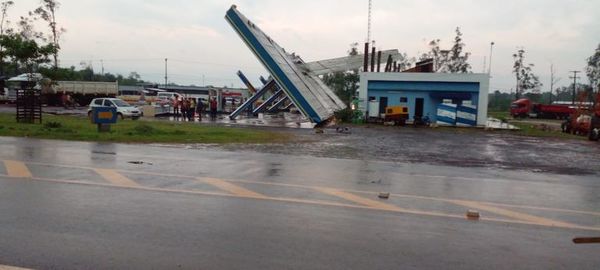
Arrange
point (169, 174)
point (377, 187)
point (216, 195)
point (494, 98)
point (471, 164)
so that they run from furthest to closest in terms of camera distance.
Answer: point (494, 98) → point (471, 164) → point (169, 174) → point (377, 187) → point (216, 195)

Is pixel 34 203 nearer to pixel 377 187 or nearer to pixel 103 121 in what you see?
pixel 377 187

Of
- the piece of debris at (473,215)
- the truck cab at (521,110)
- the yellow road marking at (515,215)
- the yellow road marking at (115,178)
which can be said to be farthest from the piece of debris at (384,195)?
the truck cab at (521,110)

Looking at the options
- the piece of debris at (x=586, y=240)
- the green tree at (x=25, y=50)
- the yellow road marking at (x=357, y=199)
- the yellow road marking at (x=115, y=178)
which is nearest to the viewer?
the piece of debris at (x=586, y=240)

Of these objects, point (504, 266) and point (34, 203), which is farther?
point (34, 203)

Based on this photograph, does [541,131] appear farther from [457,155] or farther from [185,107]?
[185,107]

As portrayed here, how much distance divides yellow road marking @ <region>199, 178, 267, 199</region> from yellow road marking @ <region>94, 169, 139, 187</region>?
146 cm

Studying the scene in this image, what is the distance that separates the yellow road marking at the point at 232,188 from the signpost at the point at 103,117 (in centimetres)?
1189

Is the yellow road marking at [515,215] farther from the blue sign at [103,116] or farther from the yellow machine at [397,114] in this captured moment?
the yellow machine at [397,114]

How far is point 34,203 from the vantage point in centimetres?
778

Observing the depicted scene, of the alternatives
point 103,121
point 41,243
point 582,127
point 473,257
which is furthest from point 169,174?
point 582,127

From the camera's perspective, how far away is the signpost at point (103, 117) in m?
20.6

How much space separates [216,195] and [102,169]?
3886 mm

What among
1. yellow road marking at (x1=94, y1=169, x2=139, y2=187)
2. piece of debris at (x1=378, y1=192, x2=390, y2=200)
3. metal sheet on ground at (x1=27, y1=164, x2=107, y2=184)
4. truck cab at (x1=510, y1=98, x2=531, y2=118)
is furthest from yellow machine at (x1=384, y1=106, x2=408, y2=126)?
truck cab at (x1=510, y1=98, x2=531, y2=118)

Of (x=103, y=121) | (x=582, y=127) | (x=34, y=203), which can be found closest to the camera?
(x=34, y=203)
